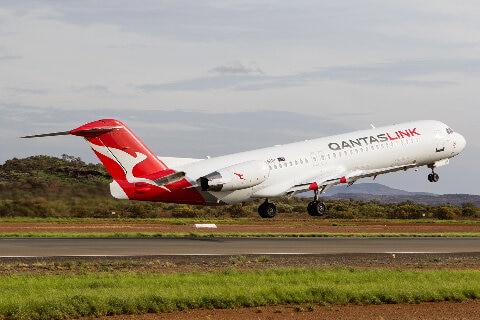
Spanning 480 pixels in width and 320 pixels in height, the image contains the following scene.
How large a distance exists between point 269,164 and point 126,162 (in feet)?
28.6

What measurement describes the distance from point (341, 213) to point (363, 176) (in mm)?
40631

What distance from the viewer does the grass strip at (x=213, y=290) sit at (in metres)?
21.5

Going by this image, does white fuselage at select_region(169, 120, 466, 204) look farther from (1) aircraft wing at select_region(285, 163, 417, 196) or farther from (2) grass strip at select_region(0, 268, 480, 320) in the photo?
(2) grass strip at select_region(0, 268, 480, 320)

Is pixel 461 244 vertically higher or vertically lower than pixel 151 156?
lower

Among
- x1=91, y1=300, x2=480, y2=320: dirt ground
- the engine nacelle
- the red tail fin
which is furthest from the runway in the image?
x1=91, y1=300, x2=480, y2=320: dirt ground

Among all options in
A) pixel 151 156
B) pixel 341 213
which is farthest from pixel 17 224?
pixel 341 213

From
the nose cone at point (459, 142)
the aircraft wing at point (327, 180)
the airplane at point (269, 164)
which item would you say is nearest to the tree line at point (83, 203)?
the airplane at point (269, 164)

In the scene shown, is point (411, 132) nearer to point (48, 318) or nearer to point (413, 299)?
point (413, 299)

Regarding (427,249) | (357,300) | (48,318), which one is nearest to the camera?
(48,318)

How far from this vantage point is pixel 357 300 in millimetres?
23938

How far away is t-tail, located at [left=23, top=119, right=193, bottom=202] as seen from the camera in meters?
45.0

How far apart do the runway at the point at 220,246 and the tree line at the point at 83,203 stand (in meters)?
2.21

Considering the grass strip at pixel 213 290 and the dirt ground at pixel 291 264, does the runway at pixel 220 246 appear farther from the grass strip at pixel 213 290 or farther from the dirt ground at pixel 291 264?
the grass strip at pixel 213 290

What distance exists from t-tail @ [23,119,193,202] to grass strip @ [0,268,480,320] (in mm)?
16534
